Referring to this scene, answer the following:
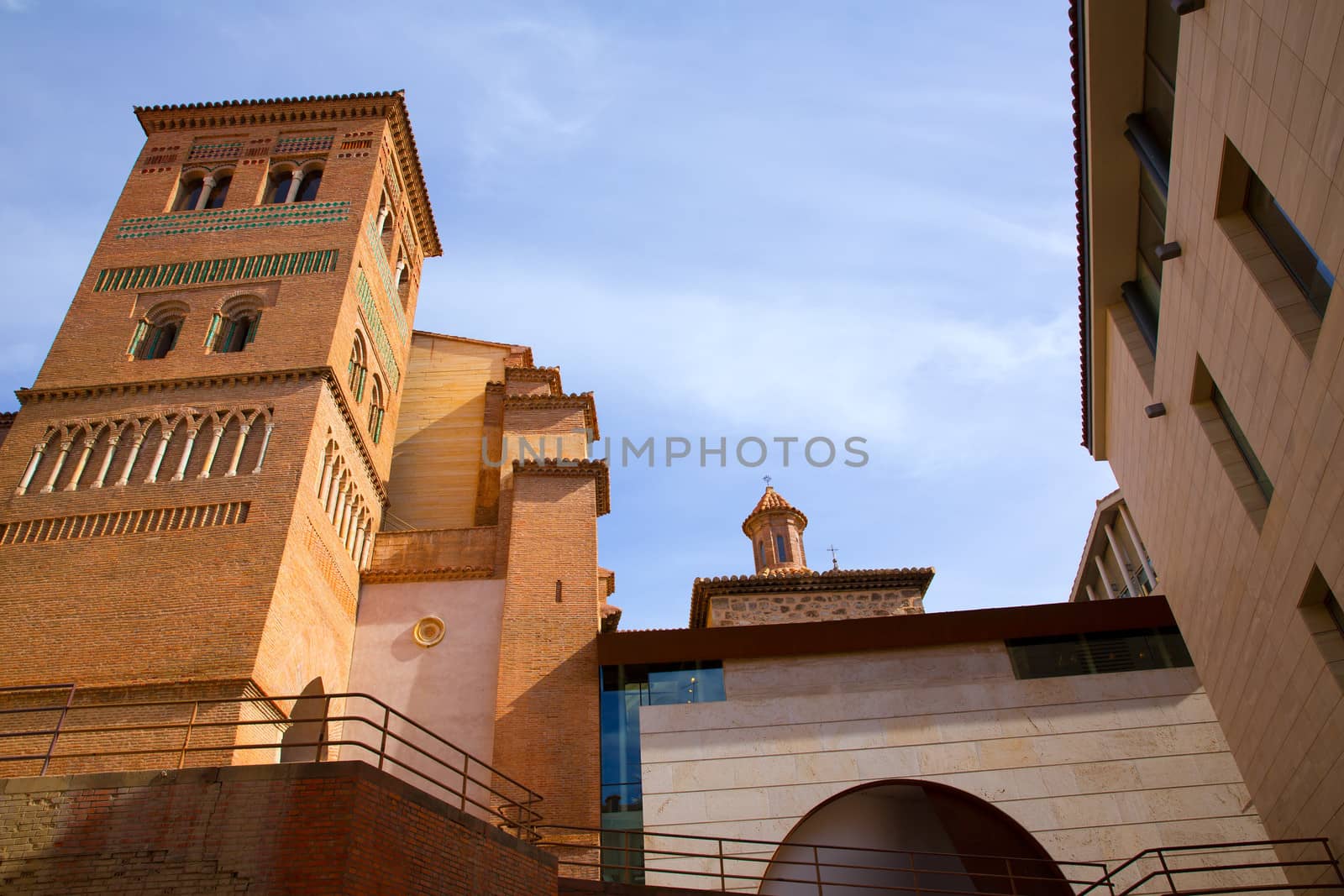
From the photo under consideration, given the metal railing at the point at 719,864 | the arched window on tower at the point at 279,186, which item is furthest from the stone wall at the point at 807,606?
the arched window on tower at the point at 279,186

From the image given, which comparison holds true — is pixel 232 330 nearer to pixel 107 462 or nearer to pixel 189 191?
pixel 107 462

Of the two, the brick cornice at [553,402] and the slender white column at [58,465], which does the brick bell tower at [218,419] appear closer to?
the slender white column at [58,465]

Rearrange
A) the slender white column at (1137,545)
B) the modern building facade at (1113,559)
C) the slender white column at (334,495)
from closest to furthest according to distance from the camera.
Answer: the slender white column at (334,495), the slender white column at (1137,545), the modern building facade at (1113,559)

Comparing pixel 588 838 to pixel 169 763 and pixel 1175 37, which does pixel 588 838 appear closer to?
Result: pixel 169 763

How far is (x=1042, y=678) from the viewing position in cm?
1480

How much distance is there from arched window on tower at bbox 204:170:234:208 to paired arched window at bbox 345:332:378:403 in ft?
16.6

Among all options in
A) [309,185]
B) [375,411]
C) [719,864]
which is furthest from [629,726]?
[309,185]

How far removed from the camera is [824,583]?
2262cm

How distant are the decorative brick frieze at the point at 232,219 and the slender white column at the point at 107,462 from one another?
19.3 feet

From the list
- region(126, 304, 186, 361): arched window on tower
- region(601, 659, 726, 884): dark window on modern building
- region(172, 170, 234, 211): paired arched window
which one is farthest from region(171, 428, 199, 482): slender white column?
region(601, 659, 726, 884): dark window on modern building

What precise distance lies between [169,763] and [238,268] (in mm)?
10899

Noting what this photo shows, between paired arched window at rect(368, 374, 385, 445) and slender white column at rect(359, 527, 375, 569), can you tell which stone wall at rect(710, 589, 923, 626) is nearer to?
slender white column at rect(359, 527, 375, 569)

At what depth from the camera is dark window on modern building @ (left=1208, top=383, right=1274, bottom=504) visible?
10.2m

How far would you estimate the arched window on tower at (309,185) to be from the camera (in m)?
21.8
